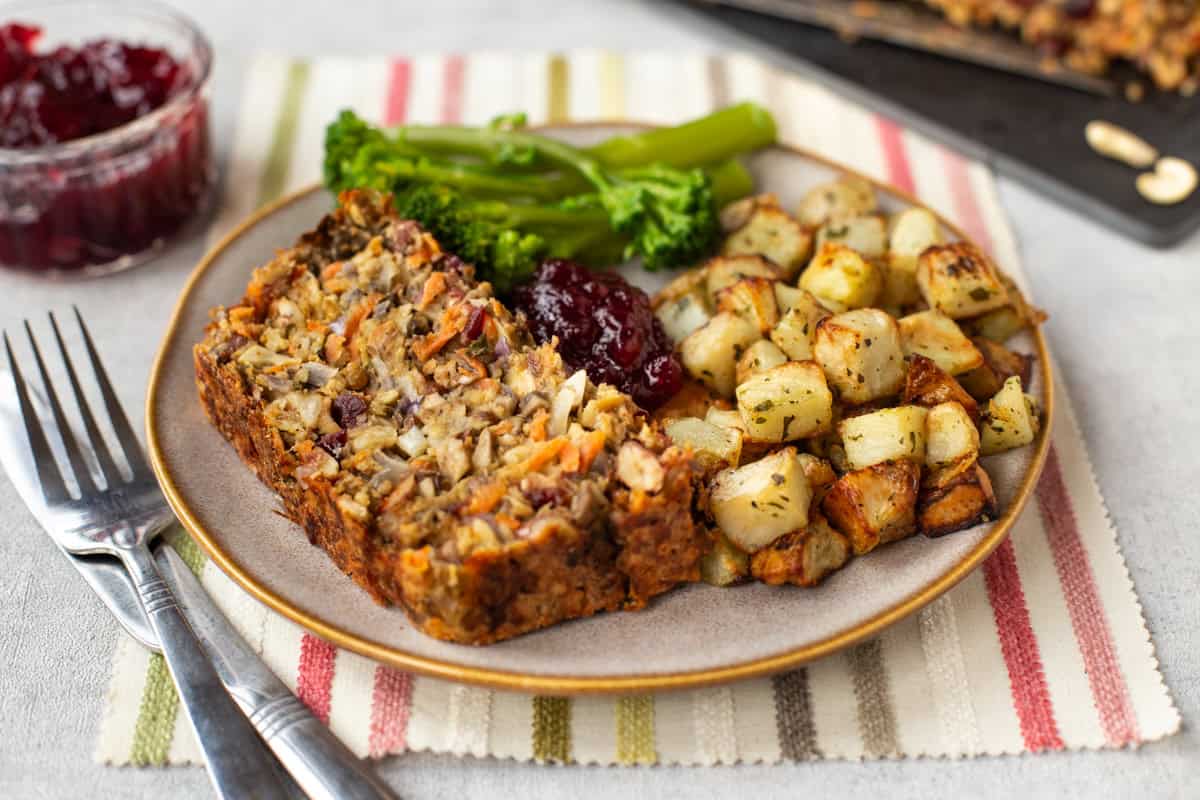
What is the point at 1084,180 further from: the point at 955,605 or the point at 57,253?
the point at 57,253

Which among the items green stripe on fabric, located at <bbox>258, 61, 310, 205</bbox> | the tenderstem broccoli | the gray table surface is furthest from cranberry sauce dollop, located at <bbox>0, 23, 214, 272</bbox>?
the tenderstem broccoli

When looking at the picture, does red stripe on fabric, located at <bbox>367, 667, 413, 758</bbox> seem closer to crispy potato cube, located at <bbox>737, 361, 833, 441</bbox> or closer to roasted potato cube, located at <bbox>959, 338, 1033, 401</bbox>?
crispy potato cube, located at <bbox>737, 361, 833, 441</bbox>

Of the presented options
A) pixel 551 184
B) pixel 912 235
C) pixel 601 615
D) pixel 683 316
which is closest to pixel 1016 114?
pixel 912 235

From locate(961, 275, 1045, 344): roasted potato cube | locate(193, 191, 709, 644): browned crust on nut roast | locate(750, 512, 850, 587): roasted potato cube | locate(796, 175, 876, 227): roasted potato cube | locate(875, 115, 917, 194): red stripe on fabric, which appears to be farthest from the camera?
locate(875, 115, 917, 194): red stripe on fabric

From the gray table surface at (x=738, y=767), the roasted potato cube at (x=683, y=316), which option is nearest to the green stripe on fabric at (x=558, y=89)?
the gray table surface at (x=738, y=767)

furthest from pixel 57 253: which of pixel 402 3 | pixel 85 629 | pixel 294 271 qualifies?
pixel 402 3

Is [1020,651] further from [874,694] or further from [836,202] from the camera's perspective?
[836,202]

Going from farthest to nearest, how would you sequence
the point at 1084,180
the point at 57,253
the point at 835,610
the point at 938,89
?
the point at 938,89 < the point at 1084,180 < the point at 57,253 < the point at 835,610
